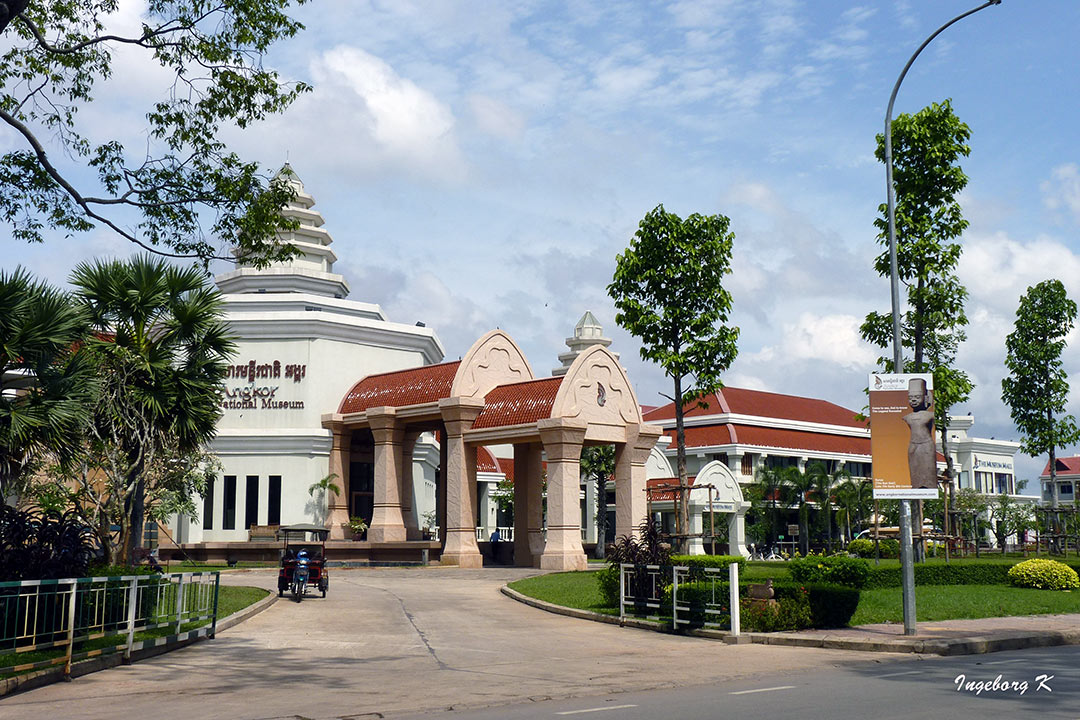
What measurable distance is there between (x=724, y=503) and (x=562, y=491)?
28.8 meters

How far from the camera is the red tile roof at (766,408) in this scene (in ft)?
265

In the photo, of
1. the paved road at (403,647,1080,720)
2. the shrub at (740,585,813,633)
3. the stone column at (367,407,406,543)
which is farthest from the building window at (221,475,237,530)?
the paved road at (403,647,1080,720)

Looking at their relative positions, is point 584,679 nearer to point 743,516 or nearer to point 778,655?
point 778,655

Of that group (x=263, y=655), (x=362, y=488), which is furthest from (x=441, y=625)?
(x=362, y=488)

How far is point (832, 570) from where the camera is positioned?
77.5 ft

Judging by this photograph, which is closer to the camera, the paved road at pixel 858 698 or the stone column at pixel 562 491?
the paved road at pixel 858 698

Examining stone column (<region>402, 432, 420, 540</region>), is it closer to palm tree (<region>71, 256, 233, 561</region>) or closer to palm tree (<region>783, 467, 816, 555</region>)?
palm tree (<region>71, 256, 233, 561</region>)

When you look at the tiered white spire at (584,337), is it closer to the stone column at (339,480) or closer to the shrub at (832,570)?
the stone column at (339,480)

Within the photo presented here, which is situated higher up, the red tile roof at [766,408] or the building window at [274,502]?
the red tile roof at [766,408]

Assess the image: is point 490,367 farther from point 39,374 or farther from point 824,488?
point 824,488

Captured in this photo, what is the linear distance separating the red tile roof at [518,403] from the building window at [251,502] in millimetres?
13001

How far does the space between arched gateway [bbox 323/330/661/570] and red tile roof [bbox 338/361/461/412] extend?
64mm

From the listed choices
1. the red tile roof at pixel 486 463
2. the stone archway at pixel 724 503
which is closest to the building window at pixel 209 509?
the red tile roof at pixel 486 463

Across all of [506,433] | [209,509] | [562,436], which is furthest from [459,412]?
[209,509]
